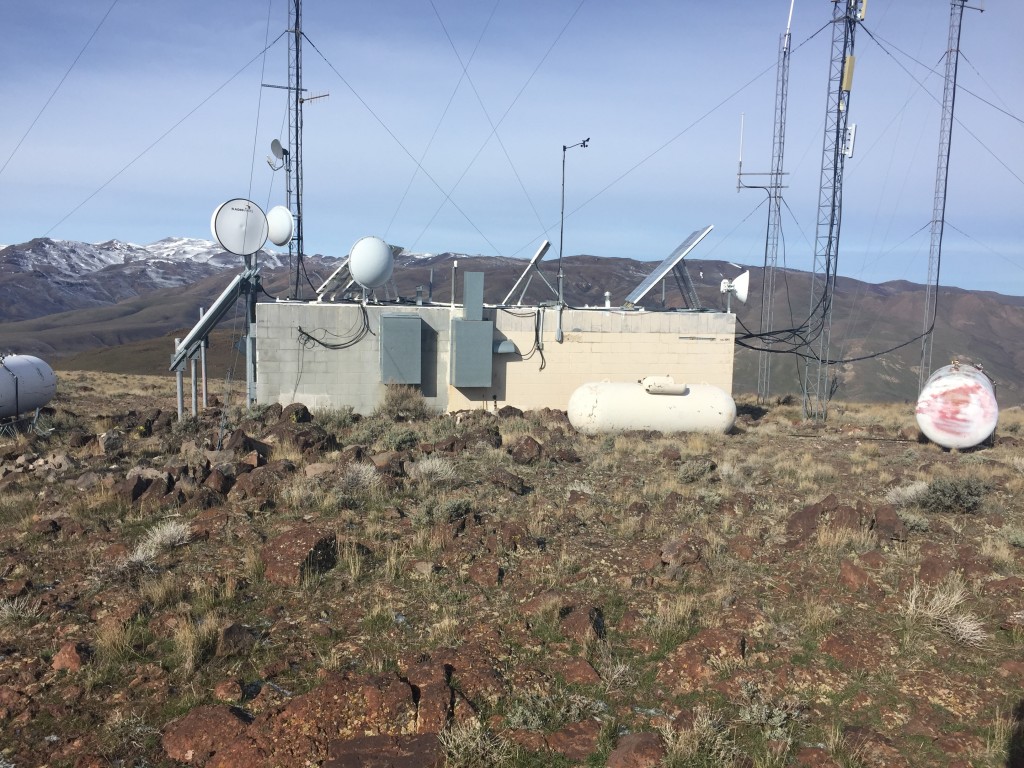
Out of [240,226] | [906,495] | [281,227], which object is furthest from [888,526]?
[281,227]

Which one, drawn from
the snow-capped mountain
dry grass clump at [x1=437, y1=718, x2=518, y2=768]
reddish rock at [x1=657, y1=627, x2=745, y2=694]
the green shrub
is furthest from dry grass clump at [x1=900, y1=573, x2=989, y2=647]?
the snow-capped mountain

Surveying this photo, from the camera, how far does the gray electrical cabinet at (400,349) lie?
58.6 feet

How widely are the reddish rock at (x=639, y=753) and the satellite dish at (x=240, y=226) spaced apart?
15309 mm

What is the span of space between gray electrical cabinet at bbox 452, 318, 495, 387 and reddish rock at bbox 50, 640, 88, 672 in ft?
42.9

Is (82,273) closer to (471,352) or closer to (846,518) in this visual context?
(471,352)

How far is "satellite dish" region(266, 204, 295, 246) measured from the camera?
20125 mm

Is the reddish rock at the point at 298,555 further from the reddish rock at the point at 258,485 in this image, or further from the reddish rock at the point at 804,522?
the reddish rock at the point at 804,522

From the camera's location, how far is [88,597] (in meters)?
6.69

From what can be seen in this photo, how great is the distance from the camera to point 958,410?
Result: 15828 mm

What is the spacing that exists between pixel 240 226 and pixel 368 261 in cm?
313

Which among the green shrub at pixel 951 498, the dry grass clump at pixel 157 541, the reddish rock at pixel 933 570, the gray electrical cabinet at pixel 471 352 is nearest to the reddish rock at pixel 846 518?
the reddish rock at pixel 933 570

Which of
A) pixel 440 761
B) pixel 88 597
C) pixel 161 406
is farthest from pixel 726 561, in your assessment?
pixel 161 406

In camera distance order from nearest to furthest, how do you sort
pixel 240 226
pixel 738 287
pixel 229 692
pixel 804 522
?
pixel 229 692
pixel 804 522
pixel 240 226
pixel 738 287

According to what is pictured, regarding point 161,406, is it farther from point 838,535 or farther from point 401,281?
point 401,281
